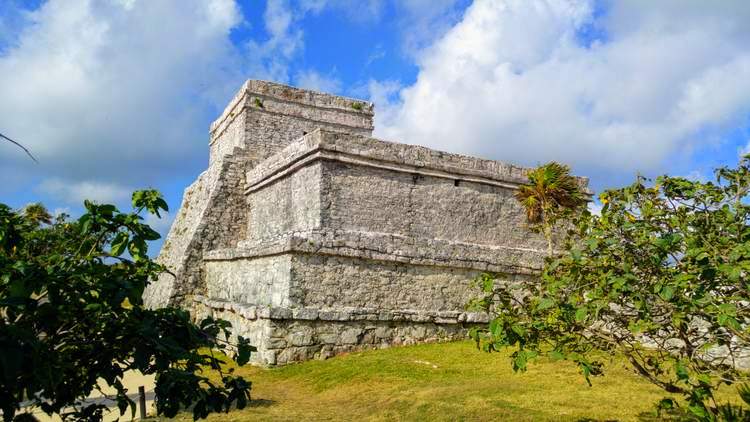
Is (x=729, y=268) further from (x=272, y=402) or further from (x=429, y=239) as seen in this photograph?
(x=429, y=239)

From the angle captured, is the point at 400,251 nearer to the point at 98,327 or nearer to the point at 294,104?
the point at 294,104

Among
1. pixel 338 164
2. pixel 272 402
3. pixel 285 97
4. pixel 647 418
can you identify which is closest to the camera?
pixel 647 418

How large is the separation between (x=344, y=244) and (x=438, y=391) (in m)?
3.87

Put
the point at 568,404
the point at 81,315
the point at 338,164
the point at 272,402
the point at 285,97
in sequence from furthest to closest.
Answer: the point at 285,97
the point at 338,164
the point at 272,402
the point at 568,404
the point at 81,315

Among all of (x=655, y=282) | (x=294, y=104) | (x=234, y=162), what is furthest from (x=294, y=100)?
(x=655, y=282)

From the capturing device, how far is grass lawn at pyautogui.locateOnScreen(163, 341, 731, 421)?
20.1 ft

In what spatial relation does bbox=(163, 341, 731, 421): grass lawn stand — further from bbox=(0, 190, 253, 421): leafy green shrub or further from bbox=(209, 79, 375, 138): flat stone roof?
bbox=(209, 79, 375, 138): flat stone roof

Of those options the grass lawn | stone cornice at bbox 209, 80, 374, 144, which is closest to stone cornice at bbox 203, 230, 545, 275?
the grass lawn

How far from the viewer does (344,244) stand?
1030 cm

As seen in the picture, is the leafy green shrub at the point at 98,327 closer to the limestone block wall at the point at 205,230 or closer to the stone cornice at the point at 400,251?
the stone cornice at the point at 400,251

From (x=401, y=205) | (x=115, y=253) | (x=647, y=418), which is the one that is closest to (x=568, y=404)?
(x=647, y=418)

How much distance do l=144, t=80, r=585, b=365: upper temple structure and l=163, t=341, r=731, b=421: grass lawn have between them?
839 mm

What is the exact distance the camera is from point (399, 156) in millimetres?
11867

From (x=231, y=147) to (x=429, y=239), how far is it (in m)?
7.65
